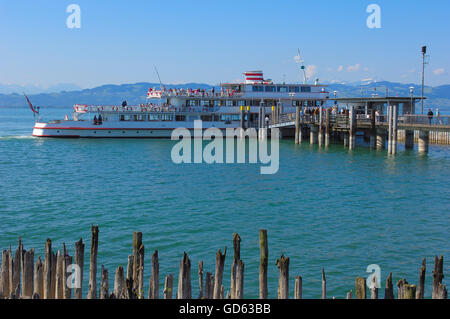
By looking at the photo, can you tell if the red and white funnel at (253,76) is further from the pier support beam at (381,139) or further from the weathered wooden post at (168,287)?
the weathered wooden post at (168,287)

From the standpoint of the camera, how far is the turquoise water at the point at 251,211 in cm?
1669

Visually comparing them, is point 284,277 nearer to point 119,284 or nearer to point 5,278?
point 119,284

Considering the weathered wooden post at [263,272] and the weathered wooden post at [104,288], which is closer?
the weathered wooden post at [104,288]

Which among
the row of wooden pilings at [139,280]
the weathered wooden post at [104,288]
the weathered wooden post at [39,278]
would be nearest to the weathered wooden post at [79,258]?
the row of wooden pilings at [139,280]

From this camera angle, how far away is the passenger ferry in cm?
6081

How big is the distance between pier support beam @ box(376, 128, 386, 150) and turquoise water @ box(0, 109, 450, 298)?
14.9 feet

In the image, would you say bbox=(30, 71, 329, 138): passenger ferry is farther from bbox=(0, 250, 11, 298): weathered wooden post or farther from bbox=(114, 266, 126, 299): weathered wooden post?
bbox=(114, 266, 126, 299): weathered wooden post

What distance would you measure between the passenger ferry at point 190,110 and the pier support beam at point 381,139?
15054 millimetres

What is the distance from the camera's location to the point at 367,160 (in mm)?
41062

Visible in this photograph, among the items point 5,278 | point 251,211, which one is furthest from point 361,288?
point 251,211

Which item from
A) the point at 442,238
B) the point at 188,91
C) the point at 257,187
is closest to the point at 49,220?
the point at 257,187

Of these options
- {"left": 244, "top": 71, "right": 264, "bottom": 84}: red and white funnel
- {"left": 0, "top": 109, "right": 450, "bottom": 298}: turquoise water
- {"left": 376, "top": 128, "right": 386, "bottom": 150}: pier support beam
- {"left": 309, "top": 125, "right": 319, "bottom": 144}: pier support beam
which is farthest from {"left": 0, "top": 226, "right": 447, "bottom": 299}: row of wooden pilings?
{"left": 244, "top": 71, "right": 264, "bottom": 84}: red and white funnel

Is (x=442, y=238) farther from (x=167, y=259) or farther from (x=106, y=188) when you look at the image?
(x=106, y=188)
